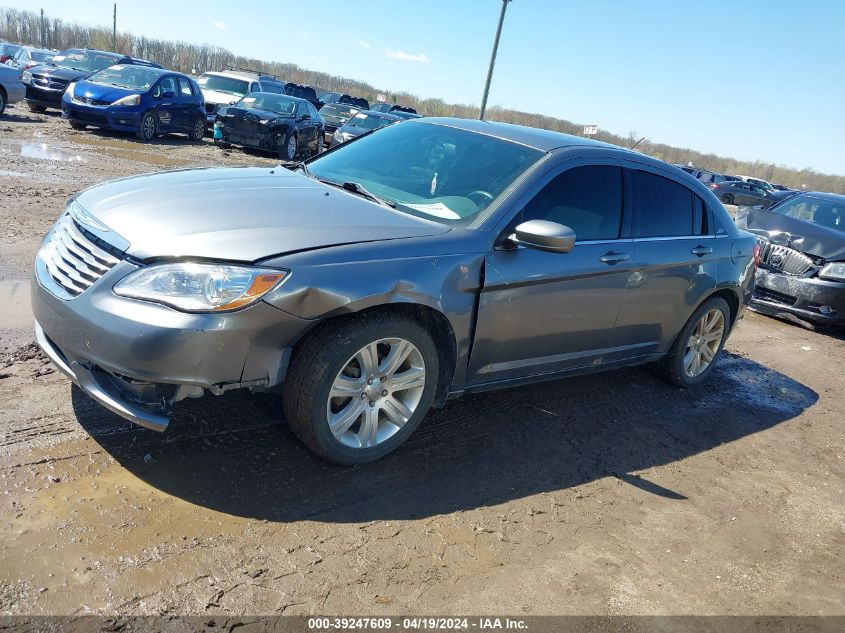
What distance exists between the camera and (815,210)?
948cm

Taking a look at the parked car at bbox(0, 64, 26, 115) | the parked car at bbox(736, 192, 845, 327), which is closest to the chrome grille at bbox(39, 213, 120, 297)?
the parked car at bbox(736, 192, 845, 327)

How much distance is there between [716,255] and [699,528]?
94.4 inches

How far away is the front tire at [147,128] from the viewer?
15.6 meters

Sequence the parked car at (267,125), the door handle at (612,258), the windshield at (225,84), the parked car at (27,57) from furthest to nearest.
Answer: the parked car at (27,57) → the windshield at (225,84) → the parked car at (267,125) → the door handle at (612,258)

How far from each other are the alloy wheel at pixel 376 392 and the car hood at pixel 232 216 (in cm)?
57

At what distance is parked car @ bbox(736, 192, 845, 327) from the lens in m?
7.98

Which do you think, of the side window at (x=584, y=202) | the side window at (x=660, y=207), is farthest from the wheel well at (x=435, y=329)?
the side window at (x=660, y=207)

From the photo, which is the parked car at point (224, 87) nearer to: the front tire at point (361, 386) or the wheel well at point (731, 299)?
the wheel well at point (731, 299)

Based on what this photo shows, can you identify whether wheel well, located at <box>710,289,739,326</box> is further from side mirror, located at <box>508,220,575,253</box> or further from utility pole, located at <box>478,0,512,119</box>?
utility pole, located at <box>478,0,512,119</box>

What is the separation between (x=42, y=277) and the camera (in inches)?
→ 127

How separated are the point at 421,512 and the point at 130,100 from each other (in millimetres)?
14890

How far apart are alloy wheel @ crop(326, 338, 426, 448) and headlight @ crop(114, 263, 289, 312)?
58 cm

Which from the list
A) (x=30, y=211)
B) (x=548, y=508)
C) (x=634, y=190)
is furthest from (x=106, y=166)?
(x=548, y=508)

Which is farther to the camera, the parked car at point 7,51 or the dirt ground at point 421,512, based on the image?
the parked car at point 7,51
